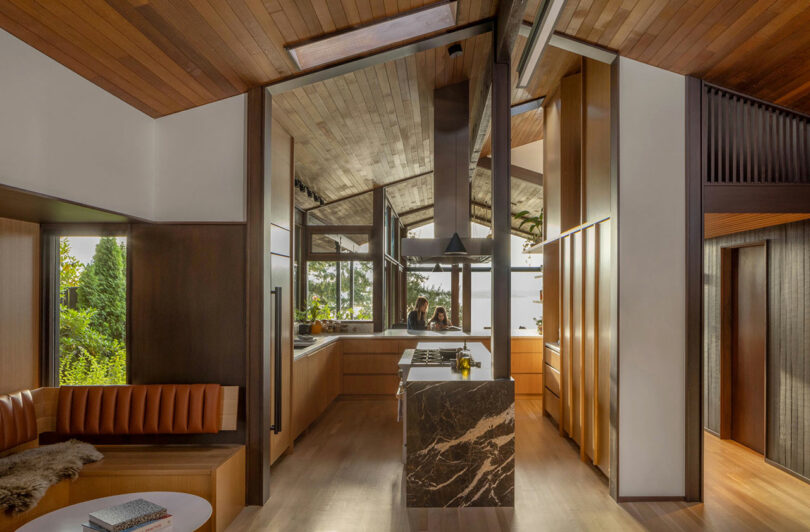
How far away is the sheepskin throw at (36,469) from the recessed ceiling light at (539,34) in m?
3.48

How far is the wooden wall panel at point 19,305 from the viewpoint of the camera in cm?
342

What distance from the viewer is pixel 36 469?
9.24 feet

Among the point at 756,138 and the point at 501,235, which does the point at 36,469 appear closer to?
the point at 501,235

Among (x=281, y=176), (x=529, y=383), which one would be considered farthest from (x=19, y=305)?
(x=529, y=383)

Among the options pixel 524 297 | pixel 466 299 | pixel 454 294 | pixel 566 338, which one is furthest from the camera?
pixel 524 297

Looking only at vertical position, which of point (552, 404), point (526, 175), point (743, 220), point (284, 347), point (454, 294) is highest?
point (526, 175)

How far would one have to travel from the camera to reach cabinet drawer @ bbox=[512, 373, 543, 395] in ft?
22.8

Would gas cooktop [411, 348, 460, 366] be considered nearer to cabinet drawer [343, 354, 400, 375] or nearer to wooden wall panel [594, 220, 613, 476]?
wooden wall panel [594, 220, 613, 476]

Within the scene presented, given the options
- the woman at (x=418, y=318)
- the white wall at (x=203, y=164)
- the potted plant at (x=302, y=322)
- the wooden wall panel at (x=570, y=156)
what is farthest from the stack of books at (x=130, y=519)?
the woman at (x=418, y=318)

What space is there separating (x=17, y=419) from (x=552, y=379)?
4738 mm

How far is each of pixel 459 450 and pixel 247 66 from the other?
287 centimetres

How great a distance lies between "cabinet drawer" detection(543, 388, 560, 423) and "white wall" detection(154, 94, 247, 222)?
149 inches

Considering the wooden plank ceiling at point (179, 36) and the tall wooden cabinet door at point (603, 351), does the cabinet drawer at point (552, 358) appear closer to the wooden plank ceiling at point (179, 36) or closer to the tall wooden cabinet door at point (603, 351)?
the tall wooden cabinet door at point (603, 351)

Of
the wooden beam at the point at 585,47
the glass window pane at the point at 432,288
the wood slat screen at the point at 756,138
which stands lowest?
the glass window pane at the point at 432,288
